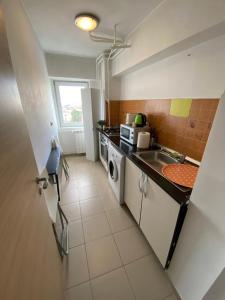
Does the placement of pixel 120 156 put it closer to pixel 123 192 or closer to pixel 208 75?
pixel 123 192

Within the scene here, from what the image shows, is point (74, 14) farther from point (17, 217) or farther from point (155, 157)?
point (17, 217)

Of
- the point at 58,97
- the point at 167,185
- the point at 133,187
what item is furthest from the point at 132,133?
the point at 58,97

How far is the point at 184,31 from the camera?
3.73ft

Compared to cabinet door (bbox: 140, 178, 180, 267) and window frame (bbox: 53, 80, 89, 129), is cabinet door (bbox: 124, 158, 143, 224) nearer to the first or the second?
cabinet door (bbox: 140, 178, 180, 267)

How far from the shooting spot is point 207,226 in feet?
2.51

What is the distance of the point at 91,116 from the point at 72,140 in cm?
100

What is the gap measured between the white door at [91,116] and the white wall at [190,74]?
124cm

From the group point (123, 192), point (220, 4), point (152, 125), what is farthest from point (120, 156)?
point (220, 4)

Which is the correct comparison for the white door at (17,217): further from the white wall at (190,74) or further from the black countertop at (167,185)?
the white wall at (190,74)

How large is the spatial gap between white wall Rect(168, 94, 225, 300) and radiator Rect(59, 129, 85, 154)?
3.13 meters

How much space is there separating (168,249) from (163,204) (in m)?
0.37

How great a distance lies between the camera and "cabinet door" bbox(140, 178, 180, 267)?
98 cm

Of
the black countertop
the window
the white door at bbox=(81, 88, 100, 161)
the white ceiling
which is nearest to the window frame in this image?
the window

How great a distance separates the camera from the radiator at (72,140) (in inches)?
140
